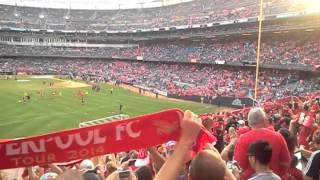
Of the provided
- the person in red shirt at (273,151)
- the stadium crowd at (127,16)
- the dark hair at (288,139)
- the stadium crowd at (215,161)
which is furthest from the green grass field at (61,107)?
the person in red shirt at (273,151)

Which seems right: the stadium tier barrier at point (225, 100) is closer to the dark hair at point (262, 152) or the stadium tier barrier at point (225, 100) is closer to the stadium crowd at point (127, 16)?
the stadium crowd at point (127, 16)

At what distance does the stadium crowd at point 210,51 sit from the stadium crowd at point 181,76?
1.62m

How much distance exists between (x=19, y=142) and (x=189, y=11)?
79484 millimetres

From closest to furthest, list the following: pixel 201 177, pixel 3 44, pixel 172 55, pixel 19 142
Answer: pixel 201 177 → pixel 19 142 → pixel 172 55 → pixel 3 44

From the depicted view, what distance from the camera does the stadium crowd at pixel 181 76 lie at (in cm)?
4472

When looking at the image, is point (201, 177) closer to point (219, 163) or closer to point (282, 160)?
point (219, 163)

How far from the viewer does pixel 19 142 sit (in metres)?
3.41

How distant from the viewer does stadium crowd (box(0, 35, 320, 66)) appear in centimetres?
4872

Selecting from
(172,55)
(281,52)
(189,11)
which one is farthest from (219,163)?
(189,11)

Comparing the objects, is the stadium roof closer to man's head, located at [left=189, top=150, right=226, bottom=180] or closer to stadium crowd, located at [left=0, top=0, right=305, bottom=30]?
stadium crowd, located at [left=0, top=0, right=305, bottom=30]

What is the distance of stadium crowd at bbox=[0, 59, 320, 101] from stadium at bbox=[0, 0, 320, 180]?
0.25 metres

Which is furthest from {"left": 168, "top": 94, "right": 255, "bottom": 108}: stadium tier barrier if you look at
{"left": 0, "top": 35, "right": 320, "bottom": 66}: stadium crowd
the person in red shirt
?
the person in red shirt

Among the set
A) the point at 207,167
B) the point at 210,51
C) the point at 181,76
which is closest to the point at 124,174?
the point at 207,167

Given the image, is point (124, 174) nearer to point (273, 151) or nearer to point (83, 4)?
point (273, 151)
